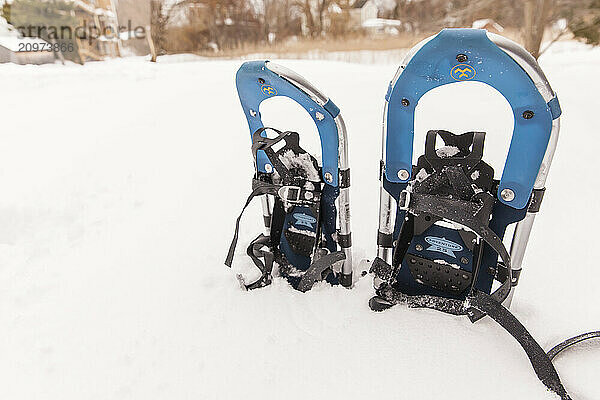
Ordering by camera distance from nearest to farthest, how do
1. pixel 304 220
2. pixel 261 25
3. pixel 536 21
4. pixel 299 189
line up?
pixel 299 189 → pixel 304 220 → pixel 536 21 → pixel 261 25

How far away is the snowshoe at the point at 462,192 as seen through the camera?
3.27ft

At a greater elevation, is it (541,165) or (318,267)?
(541,165)

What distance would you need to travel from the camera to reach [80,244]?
1.92m

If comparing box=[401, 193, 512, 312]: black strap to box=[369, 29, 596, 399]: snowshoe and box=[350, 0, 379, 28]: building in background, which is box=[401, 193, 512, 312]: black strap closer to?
box=[369, 29, 596, 399]: snowshoe

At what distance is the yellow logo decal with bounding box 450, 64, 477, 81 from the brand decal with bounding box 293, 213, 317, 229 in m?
0.70

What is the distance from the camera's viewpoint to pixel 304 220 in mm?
1505

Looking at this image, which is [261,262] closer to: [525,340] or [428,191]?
[428,191]

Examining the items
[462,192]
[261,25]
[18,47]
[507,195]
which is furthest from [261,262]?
[18,47]

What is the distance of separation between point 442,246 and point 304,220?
51cm

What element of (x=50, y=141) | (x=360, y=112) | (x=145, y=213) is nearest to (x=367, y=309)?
(x=145, y=213)

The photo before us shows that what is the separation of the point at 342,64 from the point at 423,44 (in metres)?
3.40

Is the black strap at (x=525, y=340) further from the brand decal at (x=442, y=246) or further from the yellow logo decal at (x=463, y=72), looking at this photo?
the yellow logo decal at (x=463, y=72)

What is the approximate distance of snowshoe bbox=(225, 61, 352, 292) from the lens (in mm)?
1262

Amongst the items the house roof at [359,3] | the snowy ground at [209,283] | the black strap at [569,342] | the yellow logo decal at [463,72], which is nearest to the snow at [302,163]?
the snowy ground at [209,283]
